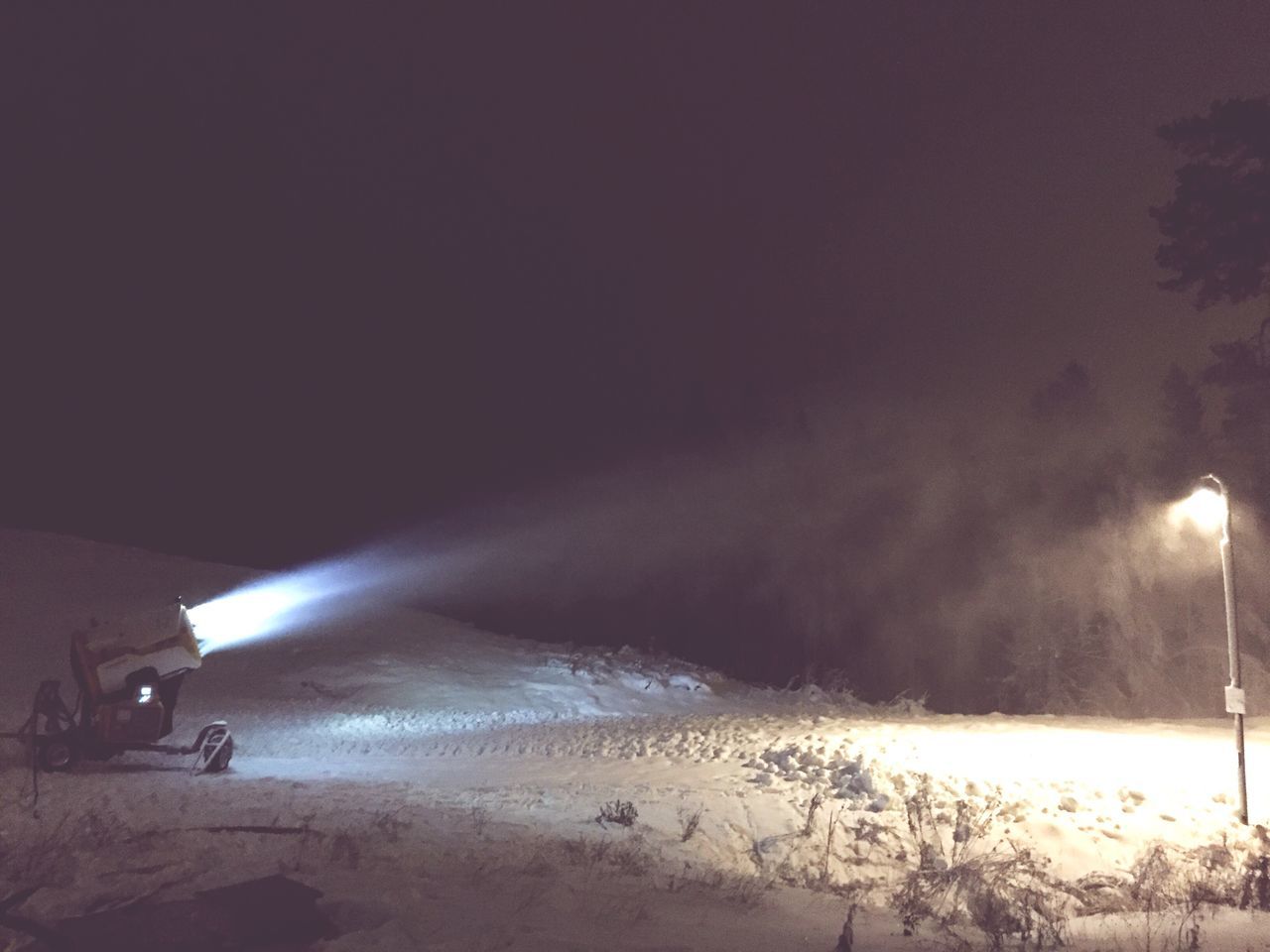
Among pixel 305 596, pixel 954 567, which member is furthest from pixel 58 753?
pixel 954 567

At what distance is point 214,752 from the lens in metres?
13.0

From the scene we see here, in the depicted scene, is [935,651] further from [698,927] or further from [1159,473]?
[698,927]

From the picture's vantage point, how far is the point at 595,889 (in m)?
7.20

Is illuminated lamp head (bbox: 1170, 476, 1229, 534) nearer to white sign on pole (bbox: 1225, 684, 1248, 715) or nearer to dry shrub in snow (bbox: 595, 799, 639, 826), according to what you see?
white sign on pole (bbox: 1225, 684, 1248, 715)

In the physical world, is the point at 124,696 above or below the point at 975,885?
above

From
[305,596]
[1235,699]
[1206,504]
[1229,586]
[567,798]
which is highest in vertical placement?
[1206,504]

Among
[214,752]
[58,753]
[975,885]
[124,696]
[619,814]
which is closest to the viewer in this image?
[975,885]

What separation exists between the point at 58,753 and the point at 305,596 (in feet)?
66.5

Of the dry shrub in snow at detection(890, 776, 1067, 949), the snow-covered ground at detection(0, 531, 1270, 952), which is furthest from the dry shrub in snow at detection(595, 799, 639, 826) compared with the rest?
the dry shrub in snow at detection(890, 776, 1067, 949)

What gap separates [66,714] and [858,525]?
31.3 meters

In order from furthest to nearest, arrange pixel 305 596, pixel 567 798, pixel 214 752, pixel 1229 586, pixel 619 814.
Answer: pixel 305 596 < pixel 214 752 < pixel 1229 586 < pixel 567 798 < pixel 619 814

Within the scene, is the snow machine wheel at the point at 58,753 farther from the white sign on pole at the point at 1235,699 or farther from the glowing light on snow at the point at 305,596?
the white sign on pole at the point at 1235,699

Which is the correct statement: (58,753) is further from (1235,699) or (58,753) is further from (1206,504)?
(1206,504)

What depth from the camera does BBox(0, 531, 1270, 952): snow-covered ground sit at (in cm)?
659
